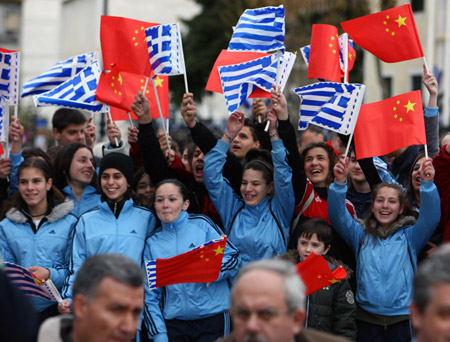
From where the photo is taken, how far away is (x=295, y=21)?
93.3ft

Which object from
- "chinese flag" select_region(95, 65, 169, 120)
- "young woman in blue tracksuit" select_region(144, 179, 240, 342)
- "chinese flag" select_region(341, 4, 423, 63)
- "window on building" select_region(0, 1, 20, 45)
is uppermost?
"window on building" select_region(0, 1, 20, 45)

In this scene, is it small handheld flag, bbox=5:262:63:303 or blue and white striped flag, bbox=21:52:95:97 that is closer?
small handheld flag, bbox=5:262:63:303

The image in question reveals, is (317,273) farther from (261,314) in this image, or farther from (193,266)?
(261,314)

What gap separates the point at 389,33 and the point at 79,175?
10.5 ft

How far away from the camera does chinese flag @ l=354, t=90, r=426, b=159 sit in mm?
6895

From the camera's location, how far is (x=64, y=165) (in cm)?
752

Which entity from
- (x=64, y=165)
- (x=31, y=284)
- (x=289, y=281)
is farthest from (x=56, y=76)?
(x=289, y=281)

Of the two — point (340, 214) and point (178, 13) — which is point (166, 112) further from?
point (178, 13)

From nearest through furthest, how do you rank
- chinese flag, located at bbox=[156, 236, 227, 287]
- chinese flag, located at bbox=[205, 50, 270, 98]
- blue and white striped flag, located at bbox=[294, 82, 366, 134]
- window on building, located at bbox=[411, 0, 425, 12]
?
chinese flag, located at bbox=[156, 236, 227, 287] → blue and white striped flag, located at bbox=[294, 82, 366, 134] → chinese flag, located at bbox=[205, 50, 270, 98] → window on building, located at bbox=[411, 0, 425, 12]

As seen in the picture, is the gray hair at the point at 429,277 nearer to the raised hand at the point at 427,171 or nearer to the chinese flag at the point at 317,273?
the chinese flag at the point at 317,273

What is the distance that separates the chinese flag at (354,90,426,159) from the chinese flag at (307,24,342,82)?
62 centimetres

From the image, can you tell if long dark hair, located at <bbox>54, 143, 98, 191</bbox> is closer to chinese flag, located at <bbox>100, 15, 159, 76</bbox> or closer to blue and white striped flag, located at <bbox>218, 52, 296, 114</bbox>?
chinese flag, located at <bbox>100, 15, 159, 76</bbox>

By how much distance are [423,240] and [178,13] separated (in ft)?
113

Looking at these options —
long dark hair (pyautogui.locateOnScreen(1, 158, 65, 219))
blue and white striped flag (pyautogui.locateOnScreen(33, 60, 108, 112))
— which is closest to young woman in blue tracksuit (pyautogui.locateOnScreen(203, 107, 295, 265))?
long dark hair (pyautogui.locateOnScreen(1, 158, 65, 219))
